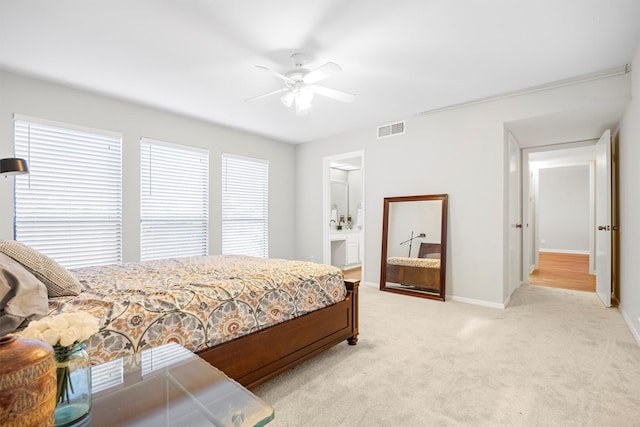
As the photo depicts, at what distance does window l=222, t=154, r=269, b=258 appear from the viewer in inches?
194

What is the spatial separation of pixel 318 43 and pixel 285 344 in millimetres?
2309

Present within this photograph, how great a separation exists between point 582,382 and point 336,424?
1.66 metres

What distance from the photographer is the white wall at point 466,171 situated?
3486mm

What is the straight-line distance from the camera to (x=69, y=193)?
3371mm

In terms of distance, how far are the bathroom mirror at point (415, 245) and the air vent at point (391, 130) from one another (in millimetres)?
965

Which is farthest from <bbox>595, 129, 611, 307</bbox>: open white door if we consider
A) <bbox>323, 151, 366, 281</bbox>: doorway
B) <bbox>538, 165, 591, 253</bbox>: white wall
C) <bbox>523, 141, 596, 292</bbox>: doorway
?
<bbox>538, 165, 591, 253</bbox>: white wall

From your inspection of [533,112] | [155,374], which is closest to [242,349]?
[155,374]

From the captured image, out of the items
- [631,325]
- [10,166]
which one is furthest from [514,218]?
[10,166]

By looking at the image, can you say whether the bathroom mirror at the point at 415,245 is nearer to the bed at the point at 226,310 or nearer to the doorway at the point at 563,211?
the bed at the point at 226,310

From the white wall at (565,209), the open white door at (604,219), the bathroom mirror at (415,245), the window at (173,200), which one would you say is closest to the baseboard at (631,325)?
the open white door at (604,219)

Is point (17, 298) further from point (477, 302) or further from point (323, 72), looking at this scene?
point (477, 302)

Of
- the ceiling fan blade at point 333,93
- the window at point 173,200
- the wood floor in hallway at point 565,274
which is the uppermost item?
the ceiling fan blade at point 333,93

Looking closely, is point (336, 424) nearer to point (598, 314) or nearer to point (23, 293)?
point (23, 293)

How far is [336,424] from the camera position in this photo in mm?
1638
